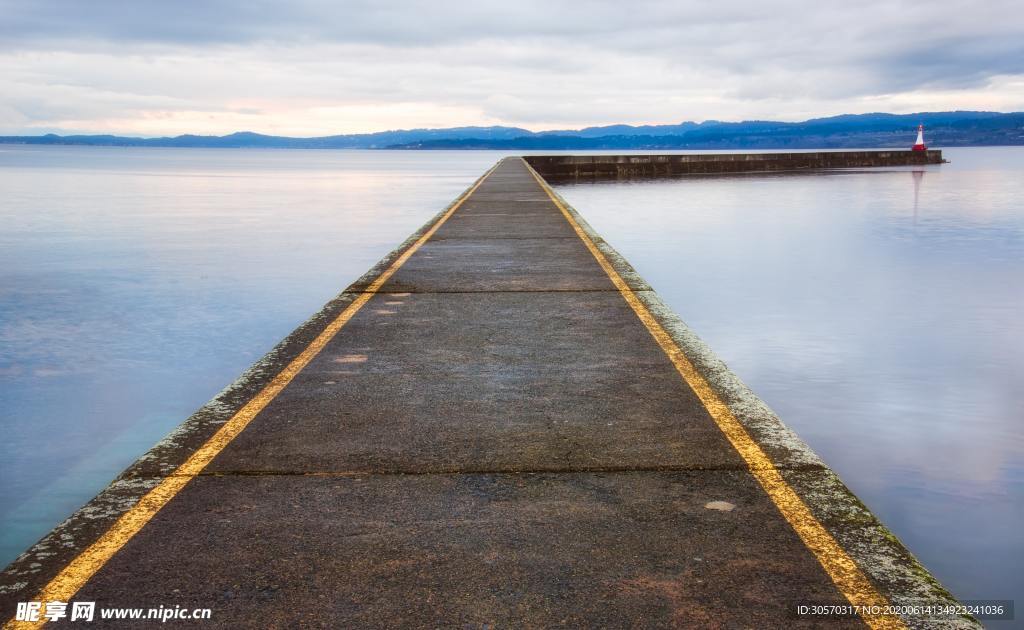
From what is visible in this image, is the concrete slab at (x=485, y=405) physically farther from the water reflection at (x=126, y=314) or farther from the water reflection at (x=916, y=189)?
the water reflection at (x=916, y=189)

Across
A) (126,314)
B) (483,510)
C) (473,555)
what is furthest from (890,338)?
(126,314)

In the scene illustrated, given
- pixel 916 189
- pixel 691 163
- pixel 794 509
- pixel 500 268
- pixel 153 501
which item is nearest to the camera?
pixel 794 509

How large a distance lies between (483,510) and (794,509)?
55.5 inches

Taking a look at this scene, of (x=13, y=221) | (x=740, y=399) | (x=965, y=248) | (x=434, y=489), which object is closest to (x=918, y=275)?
(x=965, y=248)

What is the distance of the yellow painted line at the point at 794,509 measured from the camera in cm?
333

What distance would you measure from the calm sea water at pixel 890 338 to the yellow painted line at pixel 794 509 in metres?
1.72

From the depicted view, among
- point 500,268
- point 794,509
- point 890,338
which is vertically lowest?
point 890,338

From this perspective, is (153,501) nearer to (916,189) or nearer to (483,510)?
(483,510)

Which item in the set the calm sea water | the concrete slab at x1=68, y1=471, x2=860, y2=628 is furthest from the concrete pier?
the calm sea water

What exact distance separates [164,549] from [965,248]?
85.0 feet

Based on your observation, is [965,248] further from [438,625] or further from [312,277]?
[438,625]

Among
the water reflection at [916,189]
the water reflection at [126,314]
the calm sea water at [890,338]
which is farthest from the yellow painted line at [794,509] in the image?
the water reflection at [916,189]

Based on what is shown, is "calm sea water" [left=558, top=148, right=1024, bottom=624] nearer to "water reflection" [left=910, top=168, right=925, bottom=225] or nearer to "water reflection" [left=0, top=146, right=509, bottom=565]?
"water reflection" [left=910, top=168, right=925, bottom=225]

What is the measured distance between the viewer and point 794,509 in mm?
4125
